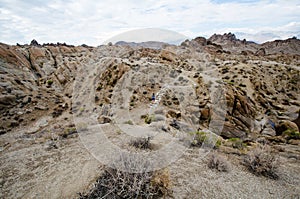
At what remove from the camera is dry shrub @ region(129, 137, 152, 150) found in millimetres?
6069

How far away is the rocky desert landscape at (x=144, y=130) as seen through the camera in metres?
4.20

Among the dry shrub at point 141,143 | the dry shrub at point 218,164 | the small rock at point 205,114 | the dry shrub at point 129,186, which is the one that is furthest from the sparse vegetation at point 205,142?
the small rock at point 205,114

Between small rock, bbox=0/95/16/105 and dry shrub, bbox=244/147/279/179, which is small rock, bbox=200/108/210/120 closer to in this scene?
dry shrub, bbox=244/147/279/179

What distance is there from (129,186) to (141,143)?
271 cm

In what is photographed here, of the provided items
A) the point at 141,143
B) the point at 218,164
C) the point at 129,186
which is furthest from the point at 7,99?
the point at 218,164

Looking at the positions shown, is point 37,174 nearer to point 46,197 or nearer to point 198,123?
point 46,197

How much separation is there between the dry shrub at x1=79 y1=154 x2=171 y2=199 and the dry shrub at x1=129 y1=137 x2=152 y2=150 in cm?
194

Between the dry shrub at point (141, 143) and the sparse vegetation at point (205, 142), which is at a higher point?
the dry shrub at point (141, 143)

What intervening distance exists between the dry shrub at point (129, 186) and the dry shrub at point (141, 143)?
6.36 feet

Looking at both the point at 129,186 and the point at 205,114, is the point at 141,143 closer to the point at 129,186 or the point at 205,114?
the point at 129,186

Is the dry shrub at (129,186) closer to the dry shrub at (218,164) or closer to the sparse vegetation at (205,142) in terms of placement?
the dry shrub at (218,164)

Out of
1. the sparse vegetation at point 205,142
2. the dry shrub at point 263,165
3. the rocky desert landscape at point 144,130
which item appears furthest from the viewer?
the sparse vegetation at point 205,142

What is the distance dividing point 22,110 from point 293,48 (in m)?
101

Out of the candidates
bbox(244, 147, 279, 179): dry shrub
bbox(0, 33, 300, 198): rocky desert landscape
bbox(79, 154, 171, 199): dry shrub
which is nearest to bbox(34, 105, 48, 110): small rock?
bbox(0, 33, 300, 198): rocky desert landscape
